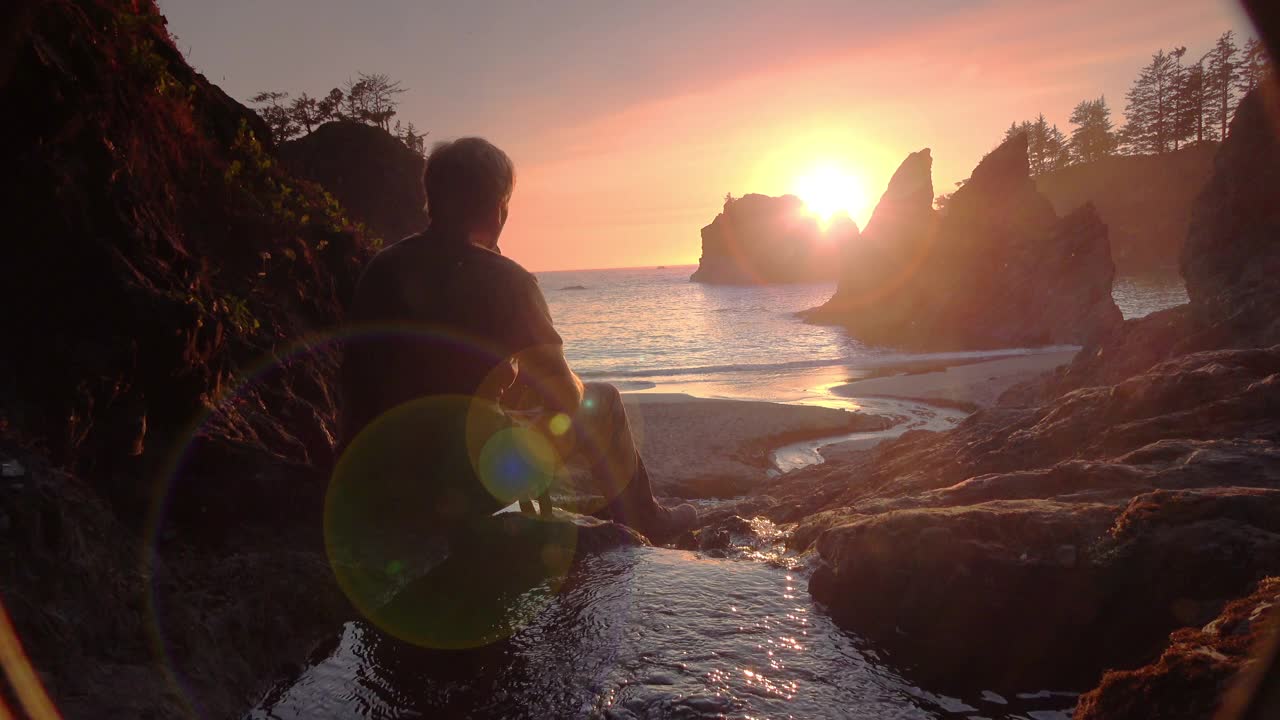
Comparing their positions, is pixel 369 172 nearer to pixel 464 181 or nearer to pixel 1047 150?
pixel 464 181

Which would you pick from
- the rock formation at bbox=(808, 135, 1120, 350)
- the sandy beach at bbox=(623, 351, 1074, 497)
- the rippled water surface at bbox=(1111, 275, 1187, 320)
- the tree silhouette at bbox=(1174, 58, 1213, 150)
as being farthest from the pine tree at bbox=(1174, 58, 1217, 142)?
the sandy beach at bbox=(623, 351, 1074, 497)

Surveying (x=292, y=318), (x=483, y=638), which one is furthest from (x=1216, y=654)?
(x=292, y=318)

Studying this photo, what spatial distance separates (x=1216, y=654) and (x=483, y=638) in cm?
216

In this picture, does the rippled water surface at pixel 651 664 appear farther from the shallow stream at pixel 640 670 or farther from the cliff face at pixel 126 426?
the cliff face at pixel 126 426

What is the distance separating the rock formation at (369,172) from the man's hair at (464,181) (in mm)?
15563

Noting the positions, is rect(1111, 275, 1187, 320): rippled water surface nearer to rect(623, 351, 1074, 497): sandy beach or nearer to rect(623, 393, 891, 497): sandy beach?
rect(623, 351, 1074, 497): sandy beach

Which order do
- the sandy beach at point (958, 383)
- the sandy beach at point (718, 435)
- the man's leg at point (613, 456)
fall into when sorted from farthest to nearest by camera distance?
1. the sandy beach at point (958, 383)
2. the sandy beach at point (718, 435)
3. the man's leg at point (613, 456)

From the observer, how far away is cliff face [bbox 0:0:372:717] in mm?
1863

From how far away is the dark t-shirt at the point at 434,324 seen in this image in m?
2.55

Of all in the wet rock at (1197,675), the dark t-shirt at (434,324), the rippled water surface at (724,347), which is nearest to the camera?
the wet rock at (1197,675)

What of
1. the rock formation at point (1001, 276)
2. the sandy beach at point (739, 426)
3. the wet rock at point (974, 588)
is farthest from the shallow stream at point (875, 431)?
the rock formation at point (1001, 276)

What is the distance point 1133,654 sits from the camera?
2.08 metres

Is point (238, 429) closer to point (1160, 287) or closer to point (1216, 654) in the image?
point (1216, 654)

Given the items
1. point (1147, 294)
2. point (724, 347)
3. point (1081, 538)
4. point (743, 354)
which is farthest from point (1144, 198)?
point (1081, 538)
